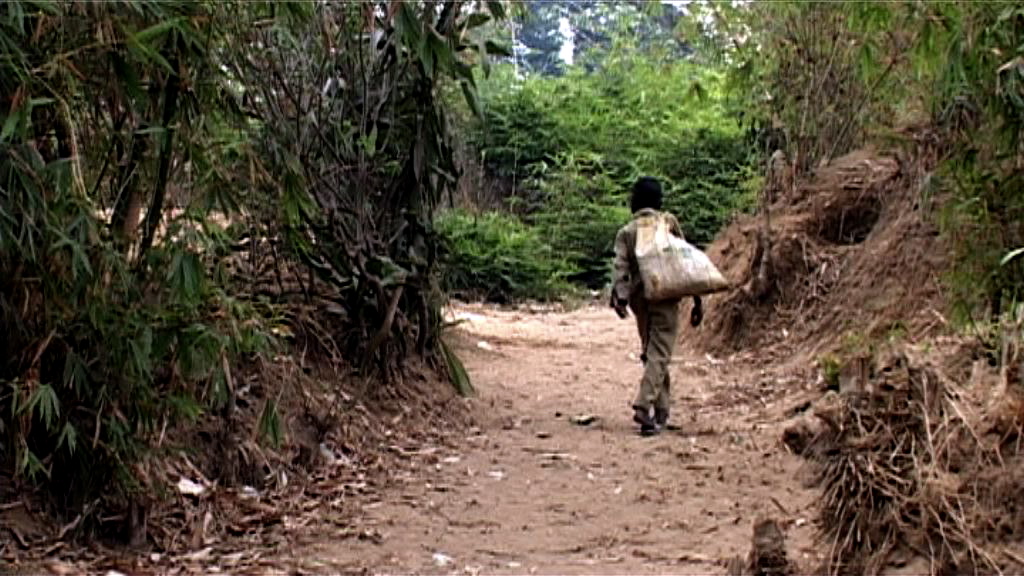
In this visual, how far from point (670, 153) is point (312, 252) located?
14296 mm

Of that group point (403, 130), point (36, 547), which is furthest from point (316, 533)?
point (403, 130)

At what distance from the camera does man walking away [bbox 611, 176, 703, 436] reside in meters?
7.07

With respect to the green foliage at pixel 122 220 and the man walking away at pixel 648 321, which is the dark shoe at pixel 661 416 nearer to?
the man walking away at pixel 648 321

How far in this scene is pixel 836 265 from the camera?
10102 mm

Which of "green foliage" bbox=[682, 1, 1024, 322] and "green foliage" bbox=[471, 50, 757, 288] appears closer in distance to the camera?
"green foliage" bbox=[682, 1, 1024, 322]

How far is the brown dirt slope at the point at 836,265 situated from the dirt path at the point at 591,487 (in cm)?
72

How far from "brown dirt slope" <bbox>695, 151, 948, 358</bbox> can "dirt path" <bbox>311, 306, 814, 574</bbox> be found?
72cm

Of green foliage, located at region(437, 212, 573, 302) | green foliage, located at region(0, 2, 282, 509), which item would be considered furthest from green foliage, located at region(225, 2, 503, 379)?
green foliage, located at region(437, 212, 573, 302)

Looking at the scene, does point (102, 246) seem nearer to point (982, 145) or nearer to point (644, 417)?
point (982, 145)

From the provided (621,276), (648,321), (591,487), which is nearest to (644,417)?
(648,321)

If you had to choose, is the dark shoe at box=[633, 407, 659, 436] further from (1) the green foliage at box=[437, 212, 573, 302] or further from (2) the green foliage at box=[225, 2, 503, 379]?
(1) the green foliage at box=[437, 212, 573, 302]

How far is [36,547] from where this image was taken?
4.12 m

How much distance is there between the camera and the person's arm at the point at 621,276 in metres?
7.13

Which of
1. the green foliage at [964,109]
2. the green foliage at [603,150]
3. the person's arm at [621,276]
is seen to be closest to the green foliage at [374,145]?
the person's arm at [621,276]
